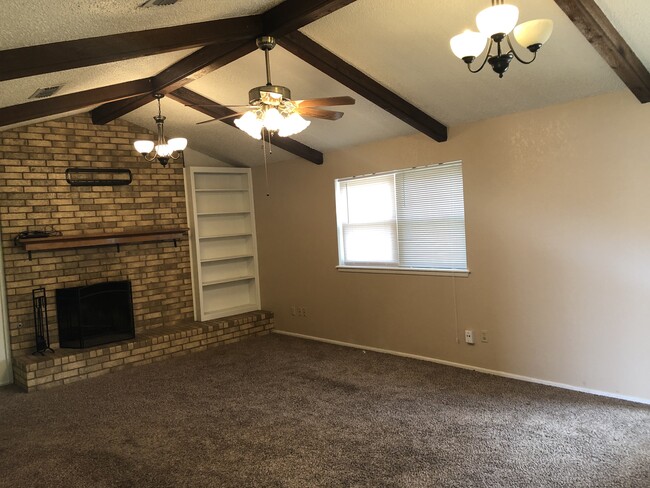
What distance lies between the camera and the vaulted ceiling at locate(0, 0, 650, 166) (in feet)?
8.94

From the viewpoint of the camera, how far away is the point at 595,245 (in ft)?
12.2

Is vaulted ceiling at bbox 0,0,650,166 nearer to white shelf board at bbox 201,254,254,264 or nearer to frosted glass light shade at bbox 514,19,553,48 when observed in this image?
frosted glass light shade at bbox 514,19,553,48

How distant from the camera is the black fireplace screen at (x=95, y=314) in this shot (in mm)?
5297

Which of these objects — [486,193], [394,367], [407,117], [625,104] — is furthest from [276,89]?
[394,367]

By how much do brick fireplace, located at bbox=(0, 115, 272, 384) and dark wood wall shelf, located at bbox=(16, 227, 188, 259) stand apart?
Result: 19 cm

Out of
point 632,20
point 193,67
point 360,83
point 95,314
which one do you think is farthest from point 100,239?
point 632,20

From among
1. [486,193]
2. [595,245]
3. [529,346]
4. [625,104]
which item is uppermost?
[625,104]

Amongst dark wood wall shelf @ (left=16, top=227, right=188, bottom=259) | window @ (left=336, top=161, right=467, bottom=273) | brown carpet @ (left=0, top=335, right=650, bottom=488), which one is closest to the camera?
brown carpet @ (left=0, top=335, right=650, bottom=488)

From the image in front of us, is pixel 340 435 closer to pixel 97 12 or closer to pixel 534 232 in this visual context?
pixel 534 232

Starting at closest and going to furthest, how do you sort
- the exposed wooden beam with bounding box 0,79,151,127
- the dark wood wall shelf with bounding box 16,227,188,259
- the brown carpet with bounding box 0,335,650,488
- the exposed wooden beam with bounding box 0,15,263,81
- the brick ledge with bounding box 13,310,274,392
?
1. the exposed wooden beam with bounding box 0,15,263,81
2. the brown carpet with bounding box 0,335,650,488
3. the exposed wooden beam with bounding box 0,79,151,127
4. the brick ledge with bounding box 13,310,274,392
5. the dark wood wall shelf with bounding box 16,227,188,259

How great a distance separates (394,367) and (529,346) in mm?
1273

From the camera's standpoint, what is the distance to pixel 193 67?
3912mm

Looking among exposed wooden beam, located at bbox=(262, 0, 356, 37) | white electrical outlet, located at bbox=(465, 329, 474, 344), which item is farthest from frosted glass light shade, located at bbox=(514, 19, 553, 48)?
white electrical outlet, located at bbox=(465, 329, 474, 344)

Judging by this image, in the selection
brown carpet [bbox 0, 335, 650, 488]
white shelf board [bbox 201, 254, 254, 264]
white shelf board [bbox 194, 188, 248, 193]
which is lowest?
brown carpet [bbox 0, 335, 650, 488]
